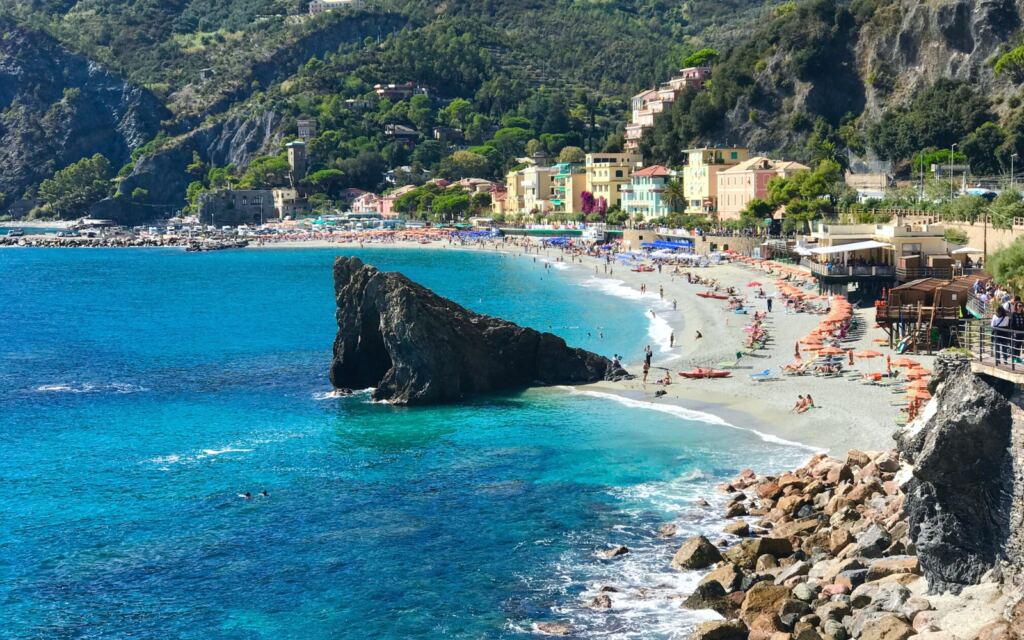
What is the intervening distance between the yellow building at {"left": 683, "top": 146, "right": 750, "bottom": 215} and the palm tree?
0.61 m

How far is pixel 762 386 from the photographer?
39219mm

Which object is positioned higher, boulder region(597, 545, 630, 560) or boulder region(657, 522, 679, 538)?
boulder region(657, 522, 679, 538)

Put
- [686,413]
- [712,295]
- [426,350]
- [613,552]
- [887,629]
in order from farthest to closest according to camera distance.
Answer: [712,295]
[426,350]
[686,413]
[613,552]
[887,629]

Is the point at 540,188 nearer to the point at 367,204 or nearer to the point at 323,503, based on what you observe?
the point at 367,204

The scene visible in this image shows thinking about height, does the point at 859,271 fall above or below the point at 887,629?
above

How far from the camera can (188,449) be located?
34.1 meters

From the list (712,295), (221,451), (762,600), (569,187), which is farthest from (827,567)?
(569,187)

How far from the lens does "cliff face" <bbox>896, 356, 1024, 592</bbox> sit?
55.3 feet

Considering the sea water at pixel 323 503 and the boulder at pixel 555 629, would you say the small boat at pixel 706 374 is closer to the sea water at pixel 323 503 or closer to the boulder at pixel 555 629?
the sea water at pixel 323 503

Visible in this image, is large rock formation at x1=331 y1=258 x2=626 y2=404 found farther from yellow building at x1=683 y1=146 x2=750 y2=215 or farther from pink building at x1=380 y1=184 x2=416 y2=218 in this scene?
pink building at x1=380 y1=184 x2=416 y2=218

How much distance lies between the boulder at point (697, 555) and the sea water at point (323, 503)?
29cm

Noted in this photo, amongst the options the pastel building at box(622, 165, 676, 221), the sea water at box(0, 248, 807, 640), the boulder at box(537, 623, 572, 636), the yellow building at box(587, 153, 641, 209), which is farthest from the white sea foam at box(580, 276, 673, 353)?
the yellow building at box(587, 153, 641, 209)

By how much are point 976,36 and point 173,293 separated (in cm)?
7233

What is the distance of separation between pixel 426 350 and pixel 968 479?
79.1 ft
